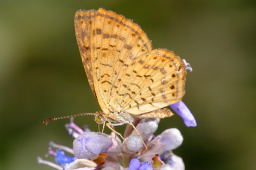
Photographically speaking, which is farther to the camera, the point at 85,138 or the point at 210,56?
the point at 210,56

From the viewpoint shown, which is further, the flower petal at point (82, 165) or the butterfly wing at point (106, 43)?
the flower petal at point (82, 165)

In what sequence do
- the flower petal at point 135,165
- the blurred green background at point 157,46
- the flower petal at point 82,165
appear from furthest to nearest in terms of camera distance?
the blurred green background at point 157,46
the flower petal at point 82,165
the flower petal at point 135,165

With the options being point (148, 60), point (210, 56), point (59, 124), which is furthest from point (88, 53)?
point (210, 56)

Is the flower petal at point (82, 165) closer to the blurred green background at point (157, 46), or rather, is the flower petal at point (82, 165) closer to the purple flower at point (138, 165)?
the purple flower at point (138, 165)

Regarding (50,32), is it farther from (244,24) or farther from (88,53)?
(88,53)

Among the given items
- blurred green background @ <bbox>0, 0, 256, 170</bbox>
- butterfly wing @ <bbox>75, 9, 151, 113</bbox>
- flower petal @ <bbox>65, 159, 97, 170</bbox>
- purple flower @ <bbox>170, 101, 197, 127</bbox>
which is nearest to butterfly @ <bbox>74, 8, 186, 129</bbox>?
butterfly wing @ <bbox>75, 9, 151, 113</bbox>

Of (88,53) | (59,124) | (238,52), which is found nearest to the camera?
(88,53)

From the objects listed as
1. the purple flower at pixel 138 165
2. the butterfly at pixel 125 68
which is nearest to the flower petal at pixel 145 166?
the purple flower at pixel 138 165

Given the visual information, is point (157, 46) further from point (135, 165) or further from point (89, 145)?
point (135, 165)
